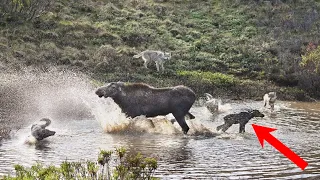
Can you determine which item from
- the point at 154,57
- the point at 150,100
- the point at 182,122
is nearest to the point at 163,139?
the point at 182,122

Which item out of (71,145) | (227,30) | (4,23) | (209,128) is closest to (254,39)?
(227,30)

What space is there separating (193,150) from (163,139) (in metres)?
1.78

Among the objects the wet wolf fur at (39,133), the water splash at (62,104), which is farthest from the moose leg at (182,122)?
the wet wolf fur at (39,133)

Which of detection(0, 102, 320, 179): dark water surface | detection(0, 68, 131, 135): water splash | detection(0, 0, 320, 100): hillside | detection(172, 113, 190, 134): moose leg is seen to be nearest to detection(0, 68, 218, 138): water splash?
detection(0, 68, 131, 135): water splash

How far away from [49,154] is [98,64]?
16539mm

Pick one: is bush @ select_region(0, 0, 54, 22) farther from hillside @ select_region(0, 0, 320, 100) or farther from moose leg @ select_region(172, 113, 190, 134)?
moose leg @ select_region(172, 113, 190, 134)

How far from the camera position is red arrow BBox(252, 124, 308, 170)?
11151 mm

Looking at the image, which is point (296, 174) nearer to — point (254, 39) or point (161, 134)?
point (161, 134)

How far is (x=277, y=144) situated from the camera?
13320 mm

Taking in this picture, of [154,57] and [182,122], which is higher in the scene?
[154,57]

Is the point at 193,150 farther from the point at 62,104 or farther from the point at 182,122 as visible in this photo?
the point at 62,104

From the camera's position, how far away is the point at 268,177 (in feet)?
32.1

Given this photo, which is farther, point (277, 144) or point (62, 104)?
point (62, 104)

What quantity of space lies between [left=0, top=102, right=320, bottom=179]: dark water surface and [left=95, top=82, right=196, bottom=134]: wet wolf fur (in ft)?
3.08
